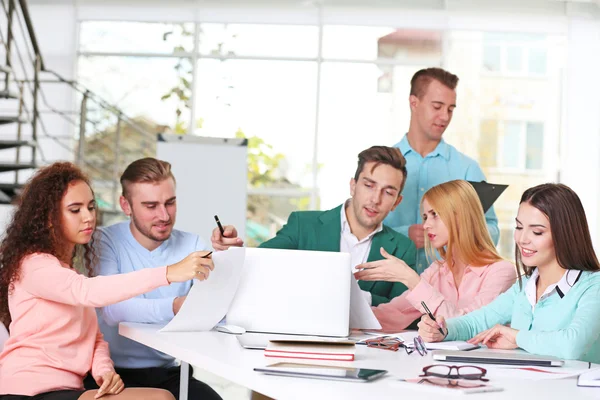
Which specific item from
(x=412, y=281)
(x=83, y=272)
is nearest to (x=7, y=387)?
(x=83, y=272)

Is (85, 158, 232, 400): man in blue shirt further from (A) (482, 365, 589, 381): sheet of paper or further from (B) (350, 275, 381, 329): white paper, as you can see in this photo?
(A) (482, 365, 589, 381): sheet of paper

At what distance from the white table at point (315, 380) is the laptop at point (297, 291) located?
0.16 meters

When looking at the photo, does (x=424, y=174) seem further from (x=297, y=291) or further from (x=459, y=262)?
(x=297, y=291)

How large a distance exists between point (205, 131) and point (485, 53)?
127 inches

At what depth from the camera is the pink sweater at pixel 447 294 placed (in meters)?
2.78

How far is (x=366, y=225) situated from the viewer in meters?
3.42

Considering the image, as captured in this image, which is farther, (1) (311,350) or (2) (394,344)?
(2) (394,344)

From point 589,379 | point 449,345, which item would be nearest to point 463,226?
point 449,345

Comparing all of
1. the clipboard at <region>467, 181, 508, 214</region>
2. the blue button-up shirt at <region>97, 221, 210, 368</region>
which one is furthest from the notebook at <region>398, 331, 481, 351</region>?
the clipboard at <region>467, 181, 508, 214</region>

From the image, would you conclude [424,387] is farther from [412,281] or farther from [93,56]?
[93,56]

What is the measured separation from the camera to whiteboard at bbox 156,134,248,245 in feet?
19.6

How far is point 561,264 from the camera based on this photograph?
238 centimetres

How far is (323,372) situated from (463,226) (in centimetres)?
134

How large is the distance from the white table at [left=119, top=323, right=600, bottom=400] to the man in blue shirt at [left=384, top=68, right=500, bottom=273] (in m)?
2.00
